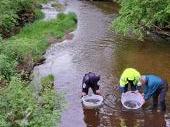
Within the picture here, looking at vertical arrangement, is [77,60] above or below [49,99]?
below

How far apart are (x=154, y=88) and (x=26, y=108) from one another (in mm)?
4688

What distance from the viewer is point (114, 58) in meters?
21.7

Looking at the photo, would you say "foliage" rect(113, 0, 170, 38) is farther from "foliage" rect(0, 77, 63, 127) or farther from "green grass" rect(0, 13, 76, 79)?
"foliage" rect(0, 77, 63, 127)

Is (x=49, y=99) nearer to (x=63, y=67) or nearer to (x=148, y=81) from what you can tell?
(x=148, y=81)

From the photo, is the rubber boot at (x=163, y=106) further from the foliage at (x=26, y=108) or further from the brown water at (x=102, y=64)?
the foliage at (x=26, y=108)

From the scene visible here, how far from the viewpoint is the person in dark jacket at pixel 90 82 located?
15469 mm

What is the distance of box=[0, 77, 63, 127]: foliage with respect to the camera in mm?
11367

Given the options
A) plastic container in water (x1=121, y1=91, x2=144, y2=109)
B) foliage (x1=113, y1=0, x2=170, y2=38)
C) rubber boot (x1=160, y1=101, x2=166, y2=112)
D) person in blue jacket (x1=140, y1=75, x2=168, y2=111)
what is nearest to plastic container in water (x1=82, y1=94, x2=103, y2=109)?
plastic container in water (x1=121, y1=91, x2=144, y2=109)

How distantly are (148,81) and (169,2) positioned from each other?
8777 millimetres

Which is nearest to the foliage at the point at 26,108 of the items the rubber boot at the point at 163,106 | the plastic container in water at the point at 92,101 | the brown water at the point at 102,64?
the brown water at the point at 102,64

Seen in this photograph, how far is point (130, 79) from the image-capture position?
15102mm

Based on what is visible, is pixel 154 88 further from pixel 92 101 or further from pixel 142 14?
pixel 142 14

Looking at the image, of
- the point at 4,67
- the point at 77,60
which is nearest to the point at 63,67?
the point at 77,60

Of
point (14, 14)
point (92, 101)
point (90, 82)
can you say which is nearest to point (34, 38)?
point (14, 14)
